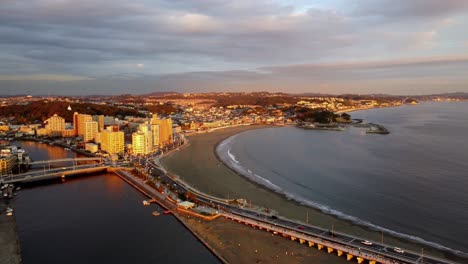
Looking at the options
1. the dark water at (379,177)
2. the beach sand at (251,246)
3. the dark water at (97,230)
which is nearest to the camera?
the beach sand at (251,246)

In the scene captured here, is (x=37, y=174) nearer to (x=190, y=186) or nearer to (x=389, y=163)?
(x=190, y=186)

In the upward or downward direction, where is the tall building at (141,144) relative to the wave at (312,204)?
upward

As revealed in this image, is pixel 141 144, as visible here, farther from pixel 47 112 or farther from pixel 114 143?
pixel 47 112

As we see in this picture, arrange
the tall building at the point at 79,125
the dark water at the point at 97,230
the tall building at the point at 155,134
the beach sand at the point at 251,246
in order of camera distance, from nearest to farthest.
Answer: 1. the beach sand at the point at 251,246
2. the dark water at the point at 97,230
3. the tall building at the point at 155,134
4. the tall building at the point at 79,125

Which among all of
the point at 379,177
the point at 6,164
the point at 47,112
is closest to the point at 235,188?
the point at 379,177

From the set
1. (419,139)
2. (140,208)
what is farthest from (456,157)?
(140,208)

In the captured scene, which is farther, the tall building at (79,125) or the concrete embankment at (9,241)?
the tall building at (79,125)

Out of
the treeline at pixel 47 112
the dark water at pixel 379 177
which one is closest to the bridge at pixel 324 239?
the dark water at pixel 379 177

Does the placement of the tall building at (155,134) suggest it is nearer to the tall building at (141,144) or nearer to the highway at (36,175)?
the tall building at (141,144)
